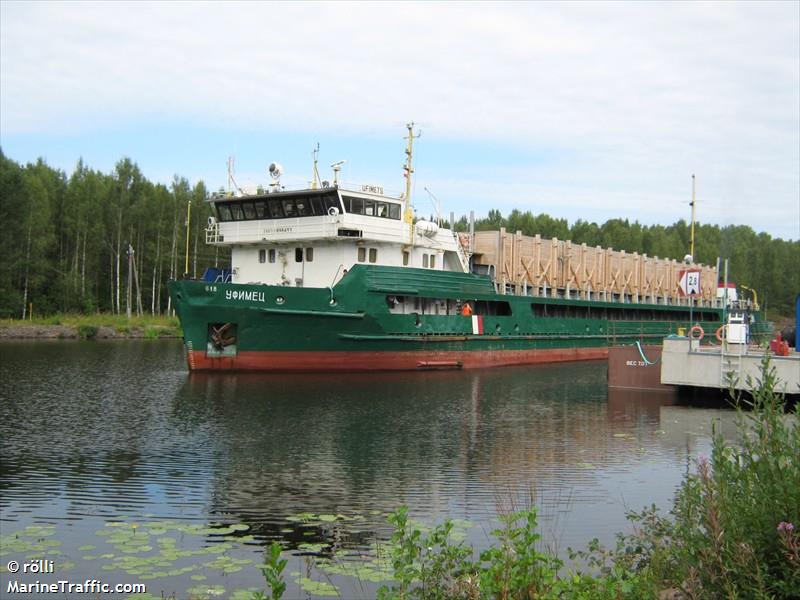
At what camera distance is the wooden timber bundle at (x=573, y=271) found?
38.2 m

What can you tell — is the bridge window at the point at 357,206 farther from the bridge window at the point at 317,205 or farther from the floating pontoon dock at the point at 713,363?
the floating pontoon dock at the point at 713,363

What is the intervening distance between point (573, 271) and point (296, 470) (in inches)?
1293

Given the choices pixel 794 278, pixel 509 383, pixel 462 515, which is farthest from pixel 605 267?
pixel 794 278

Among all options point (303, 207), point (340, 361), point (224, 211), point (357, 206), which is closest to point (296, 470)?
point (340, 361)

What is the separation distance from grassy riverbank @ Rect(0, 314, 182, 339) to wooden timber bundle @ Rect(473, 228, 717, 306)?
25.3m

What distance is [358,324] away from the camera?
2842cm

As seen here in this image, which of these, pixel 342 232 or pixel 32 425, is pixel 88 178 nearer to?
pixel 342 232

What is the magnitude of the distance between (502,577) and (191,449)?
Result: 9562mm

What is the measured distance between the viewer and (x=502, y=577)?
6.39 meters

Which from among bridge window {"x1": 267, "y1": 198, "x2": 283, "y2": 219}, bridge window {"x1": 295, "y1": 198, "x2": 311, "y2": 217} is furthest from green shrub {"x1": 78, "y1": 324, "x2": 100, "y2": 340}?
bridge window {"x1": 295, "y1": 198, "x2": 311, "y2": 217}

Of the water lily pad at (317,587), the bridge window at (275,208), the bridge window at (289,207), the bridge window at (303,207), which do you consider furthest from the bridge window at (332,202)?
the water lily pad at (317,587)

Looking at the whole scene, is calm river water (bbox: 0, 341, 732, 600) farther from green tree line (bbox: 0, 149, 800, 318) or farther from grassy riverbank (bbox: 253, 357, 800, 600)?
green tree line (bbox: 0, 149, 800, 318)

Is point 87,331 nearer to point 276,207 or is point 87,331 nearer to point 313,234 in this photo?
point 276,207

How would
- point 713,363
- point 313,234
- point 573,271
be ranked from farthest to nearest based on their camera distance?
point 573,271 < point 313,234 < point 713,363
